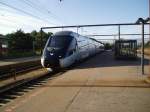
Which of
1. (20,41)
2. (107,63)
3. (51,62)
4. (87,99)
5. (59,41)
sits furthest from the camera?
(20,41)

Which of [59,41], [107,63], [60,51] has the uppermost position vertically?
[59,41]

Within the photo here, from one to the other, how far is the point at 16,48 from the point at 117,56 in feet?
152

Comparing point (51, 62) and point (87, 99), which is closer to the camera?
point (87, 99)

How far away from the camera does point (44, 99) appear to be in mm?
10211

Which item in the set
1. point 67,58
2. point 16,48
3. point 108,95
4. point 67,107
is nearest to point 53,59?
point 67,58

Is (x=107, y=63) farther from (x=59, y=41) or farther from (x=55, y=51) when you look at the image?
(x=55, y=51)

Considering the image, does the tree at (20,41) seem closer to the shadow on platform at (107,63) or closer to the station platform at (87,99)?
the shadow on platform at (107,63)

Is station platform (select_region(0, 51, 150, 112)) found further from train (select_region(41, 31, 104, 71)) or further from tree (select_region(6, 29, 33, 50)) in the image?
tree (select_region(6, 29, 33, 50))

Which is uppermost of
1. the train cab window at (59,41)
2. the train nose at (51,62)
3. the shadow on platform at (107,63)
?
the train cab window at (59,41)

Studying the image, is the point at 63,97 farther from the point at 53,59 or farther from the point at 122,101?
the point at 53,59

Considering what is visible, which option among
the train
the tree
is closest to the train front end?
the train

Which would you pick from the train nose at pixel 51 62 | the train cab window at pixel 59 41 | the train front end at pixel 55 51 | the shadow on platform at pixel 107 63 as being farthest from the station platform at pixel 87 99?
the shadow on platform at pixel 107 63

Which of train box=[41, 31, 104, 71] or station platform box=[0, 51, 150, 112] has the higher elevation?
train box=[41, 31, 104, 71]

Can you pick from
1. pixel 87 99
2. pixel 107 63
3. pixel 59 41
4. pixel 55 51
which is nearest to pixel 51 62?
pixel 55 51
